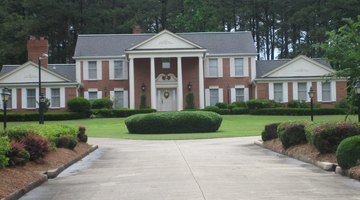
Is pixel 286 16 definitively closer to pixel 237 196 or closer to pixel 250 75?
pixel 250 75

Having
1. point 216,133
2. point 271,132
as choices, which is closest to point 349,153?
point 271,132

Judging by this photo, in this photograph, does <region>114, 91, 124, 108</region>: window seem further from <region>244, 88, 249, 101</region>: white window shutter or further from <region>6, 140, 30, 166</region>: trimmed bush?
<region>6, 140, 30, 166</region>: trimmed bush

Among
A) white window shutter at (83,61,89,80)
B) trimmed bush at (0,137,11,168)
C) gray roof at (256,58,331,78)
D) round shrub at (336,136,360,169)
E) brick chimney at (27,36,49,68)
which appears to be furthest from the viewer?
brick chimney at (27,36,49,68)

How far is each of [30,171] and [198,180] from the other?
4.44 meters

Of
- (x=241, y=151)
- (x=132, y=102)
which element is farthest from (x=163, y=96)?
(x=241, y=151)

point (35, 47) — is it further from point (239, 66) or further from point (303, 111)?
point (303, 111)

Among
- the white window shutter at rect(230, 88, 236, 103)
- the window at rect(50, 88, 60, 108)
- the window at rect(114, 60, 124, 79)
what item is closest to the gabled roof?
the white window shutter at rect(230, 88, 236, 103)

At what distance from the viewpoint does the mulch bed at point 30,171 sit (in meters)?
11.5

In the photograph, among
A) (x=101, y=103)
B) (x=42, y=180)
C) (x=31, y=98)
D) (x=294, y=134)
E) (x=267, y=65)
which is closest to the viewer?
(x=42, y=180)

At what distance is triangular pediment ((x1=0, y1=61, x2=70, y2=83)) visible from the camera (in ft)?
183

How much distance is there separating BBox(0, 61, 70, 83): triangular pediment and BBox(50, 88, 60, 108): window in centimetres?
106

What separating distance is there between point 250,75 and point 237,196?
4810 centimetres

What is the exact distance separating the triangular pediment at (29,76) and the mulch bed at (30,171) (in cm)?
3621

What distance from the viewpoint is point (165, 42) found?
55.2m
